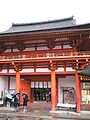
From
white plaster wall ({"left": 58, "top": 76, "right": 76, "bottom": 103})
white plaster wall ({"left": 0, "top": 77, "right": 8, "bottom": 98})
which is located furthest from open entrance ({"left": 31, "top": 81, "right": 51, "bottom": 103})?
white plaster wall ({"left": 0, "top": 77, "right": 8, "bottom": 98})

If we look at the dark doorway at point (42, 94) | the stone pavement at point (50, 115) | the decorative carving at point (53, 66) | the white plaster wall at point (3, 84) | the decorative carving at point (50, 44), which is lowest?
the stone pavement at point (50, 115)

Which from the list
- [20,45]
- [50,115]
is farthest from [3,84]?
[50,115]

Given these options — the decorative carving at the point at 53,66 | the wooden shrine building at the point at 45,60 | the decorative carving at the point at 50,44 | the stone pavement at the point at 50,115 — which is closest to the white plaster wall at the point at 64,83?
the wooden shrine building at the point at 45,60

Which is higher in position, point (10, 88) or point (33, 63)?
point (33, 63)

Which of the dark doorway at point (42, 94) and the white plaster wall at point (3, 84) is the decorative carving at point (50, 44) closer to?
the dark doorway at point (42, 94)

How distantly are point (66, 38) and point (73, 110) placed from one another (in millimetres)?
6770

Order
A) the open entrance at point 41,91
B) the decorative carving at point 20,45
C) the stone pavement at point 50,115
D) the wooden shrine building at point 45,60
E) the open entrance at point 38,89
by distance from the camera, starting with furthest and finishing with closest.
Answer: the open entrance at point 41,91 < the open entrance at point 38,89 < the decorative carving at point 20,45 < the wooden shrine building at point 45,60 < the stone pavement at point 50,115

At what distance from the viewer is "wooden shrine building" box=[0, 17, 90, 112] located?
1280 cm

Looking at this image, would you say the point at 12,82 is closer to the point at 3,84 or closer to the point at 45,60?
the point at 3,84

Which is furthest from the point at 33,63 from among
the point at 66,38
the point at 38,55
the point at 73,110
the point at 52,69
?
the point at 73,110

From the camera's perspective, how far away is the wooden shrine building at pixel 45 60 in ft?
42.0

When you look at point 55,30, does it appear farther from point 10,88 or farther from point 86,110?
point 10,88

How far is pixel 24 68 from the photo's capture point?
14797 mm

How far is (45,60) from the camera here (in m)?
13.1
